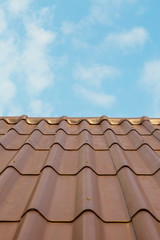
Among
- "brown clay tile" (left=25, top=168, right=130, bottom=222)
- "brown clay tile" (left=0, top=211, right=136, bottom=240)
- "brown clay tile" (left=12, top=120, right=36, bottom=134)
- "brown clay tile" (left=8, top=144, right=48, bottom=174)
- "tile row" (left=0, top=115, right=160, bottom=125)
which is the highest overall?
"tile row" (left=0, top=115, right=160, bottom=125)

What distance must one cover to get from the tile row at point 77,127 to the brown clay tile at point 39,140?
0.57 feet

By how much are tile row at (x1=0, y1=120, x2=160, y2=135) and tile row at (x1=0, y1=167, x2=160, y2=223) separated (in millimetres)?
1358

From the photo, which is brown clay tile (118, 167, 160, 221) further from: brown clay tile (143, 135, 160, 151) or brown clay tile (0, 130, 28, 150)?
brown clay tile (0, 130, 28, 150)

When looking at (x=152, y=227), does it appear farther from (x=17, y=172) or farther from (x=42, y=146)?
(x=42, y=146)

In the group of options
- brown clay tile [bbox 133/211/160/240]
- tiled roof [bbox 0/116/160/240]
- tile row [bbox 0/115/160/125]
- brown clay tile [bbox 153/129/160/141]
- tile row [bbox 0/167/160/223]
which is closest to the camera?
brown clay tile [bbox 133/211/160/240]

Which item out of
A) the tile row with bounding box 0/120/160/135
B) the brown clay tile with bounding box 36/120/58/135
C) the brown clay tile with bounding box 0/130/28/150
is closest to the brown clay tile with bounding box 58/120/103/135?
the tile row with bounding box 0/120/160/135

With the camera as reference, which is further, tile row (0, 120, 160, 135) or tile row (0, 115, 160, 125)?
tile row (0, 115, 160, 125)

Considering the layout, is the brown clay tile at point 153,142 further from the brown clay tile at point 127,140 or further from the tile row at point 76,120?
the tile row at point 76,120

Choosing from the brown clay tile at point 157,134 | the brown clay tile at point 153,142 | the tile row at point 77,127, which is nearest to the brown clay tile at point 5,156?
the tile row at point 77,127

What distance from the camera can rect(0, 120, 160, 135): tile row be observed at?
3.26 metres

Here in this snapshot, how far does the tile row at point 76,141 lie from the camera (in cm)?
261

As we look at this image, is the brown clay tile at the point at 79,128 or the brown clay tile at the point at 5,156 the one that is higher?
the brown clay tile at the point at 79,128

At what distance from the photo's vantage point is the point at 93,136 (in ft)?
10.0

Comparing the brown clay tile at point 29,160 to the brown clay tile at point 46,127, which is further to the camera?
the brown clay tile at point 46,127
